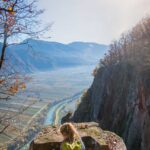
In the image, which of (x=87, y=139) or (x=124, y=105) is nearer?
(x=87, y=139)

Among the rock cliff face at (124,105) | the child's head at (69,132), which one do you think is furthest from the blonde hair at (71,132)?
the rock cliff face at (124,105)

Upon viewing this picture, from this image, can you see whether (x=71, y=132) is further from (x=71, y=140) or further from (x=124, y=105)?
(x=124, y=105)

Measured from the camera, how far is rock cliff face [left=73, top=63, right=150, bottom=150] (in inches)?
1391

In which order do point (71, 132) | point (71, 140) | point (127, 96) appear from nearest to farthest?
point (71, 140) → point (71, 132) → point (127, 96)

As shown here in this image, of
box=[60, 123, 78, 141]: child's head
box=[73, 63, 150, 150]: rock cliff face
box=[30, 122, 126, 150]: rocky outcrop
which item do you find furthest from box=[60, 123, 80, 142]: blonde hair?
box=[73, 63, 150, 150]: rock cliff face

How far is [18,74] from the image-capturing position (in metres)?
14.8

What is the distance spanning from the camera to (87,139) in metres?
10.8

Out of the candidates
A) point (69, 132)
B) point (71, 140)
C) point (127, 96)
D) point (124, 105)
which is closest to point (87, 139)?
point (69, 132)

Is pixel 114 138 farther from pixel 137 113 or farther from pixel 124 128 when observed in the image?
pixel 124 128

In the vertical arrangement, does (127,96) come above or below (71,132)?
below

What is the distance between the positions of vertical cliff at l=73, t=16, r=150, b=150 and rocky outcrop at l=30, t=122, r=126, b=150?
19743 millimetres

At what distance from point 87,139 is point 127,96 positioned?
3458cm

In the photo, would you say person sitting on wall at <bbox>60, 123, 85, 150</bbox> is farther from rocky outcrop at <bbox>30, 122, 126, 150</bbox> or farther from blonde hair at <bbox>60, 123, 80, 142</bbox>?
rocky outcrop at <bbox>30, 122, 126, 150</bbox>

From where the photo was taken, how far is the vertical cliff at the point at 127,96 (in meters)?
35.9
